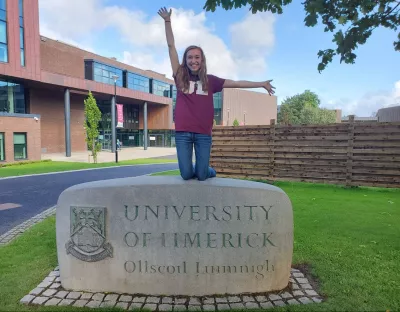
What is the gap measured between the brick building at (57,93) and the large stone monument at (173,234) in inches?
898

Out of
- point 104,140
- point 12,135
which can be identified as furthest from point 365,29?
point 104,140

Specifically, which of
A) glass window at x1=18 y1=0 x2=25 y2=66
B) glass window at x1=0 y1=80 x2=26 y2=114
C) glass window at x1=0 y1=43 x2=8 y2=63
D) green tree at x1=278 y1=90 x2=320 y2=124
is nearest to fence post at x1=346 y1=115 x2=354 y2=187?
glass window at x1=0 y1=43 x2=8 y2=63

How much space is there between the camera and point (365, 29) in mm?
3730

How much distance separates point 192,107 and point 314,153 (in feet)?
27.0

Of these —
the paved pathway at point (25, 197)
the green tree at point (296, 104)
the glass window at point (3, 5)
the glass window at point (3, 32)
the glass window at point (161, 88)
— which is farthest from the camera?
Result: the green tree at point (296, 104)

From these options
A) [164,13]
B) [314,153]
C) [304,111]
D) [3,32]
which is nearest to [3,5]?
[3,32]

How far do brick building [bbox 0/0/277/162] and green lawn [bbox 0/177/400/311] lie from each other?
21.2 metres

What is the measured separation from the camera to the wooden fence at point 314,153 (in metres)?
9.96

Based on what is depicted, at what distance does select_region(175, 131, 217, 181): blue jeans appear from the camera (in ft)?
12.3

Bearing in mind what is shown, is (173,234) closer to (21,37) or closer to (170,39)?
(170,39)

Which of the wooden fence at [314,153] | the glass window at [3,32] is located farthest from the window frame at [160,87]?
the wooden fence at [314,153]

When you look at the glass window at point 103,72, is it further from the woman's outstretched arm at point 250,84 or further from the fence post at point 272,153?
the woman's outstretched arm at point 250,84

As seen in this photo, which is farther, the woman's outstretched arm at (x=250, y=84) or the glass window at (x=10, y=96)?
the glass window at (x=10, y=96)

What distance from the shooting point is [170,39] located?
3.73m
